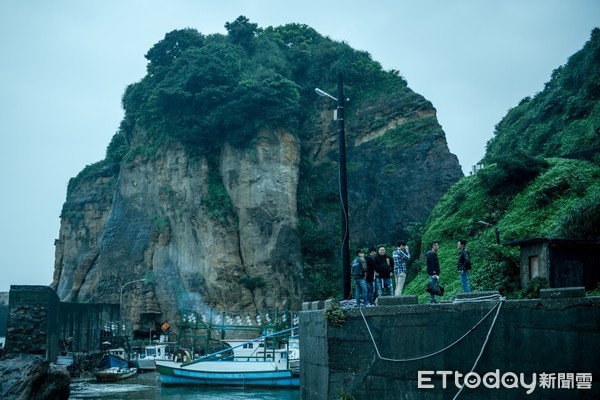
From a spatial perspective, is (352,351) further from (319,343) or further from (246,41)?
(246,41)

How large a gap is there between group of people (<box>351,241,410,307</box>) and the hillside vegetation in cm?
323

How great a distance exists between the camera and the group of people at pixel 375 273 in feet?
44.5

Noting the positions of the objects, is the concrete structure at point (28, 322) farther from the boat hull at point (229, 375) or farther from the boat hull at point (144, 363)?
the boat hull at point (144, 363)

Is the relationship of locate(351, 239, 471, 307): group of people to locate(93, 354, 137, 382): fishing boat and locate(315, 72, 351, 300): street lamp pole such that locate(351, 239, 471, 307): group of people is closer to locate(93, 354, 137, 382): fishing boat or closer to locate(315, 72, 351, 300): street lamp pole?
locate(315, 72, 351, 300): street lamp pole

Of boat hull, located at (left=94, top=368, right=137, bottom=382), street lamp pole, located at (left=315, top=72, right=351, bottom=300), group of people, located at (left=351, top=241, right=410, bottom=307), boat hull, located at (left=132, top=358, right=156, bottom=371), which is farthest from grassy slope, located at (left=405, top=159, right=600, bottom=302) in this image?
boat hull, located at (left=132, top=358, right=156, bottom=371)

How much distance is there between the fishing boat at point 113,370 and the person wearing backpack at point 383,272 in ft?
102

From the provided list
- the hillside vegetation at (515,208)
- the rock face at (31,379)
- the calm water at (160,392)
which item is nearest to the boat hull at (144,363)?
the calm water at (160,392)

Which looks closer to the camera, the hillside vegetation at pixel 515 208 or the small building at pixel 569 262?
the small building at pixel 569 262

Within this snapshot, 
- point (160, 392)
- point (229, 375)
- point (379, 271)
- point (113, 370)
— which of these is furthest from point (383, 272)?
point (113, 370)

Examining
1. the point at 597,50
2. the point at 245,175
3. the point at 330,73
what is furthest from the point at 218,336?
the point at 597,50

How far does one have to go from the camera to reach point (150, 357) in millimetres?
49188

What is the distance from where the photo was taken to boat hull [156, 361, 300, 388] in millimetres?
35375

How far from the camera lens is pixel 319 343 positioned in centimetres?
1203

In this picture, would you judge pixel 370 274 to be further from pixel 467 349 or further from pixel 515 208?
pixel 515 208
